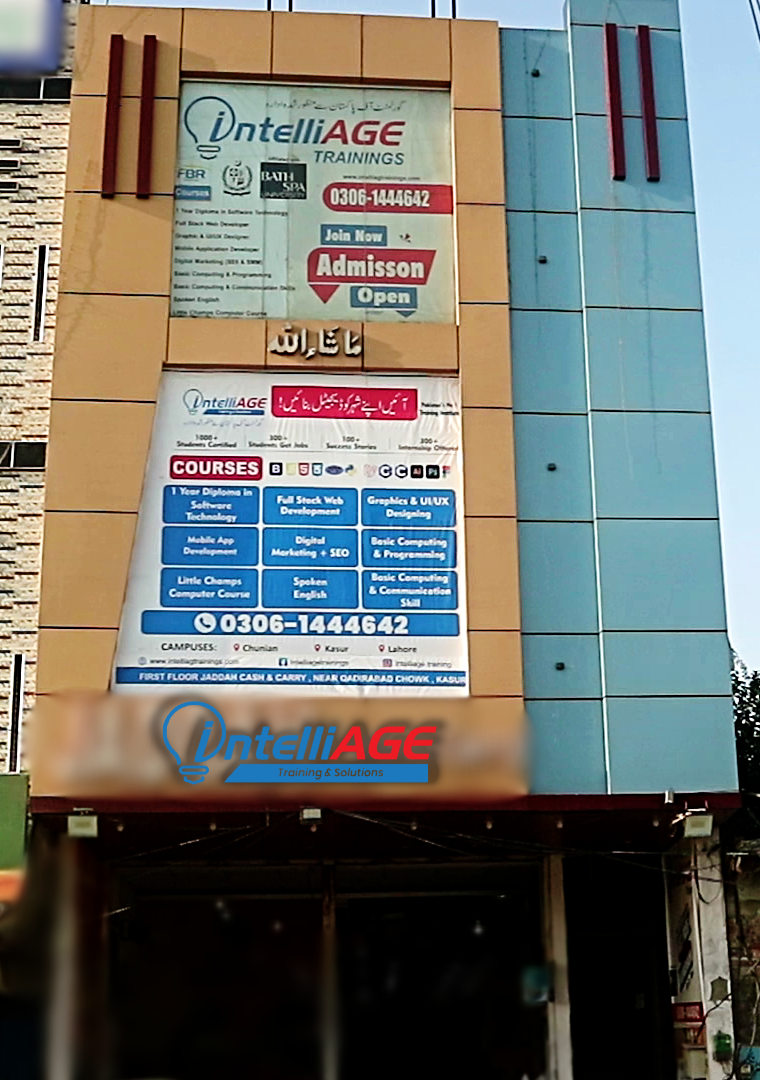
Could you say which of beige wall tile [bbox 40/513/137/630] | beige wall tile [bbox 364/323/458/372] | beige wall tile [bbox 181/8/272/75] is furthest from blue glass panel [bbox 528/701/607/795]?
beige wall tile [bbox 181/8/272/75]

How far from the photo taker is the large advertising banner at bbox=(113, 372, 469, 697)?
18312 mm

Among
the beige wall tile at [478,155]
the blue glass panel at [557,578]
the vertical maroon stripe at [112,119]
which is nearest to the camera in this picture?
the blue glass panel at [557,578]

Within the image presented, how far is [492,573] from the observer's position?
18.8 m

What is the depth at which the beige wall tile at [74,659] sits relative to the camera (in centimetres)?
1797

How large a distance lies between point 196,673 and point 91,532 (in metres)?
2.14

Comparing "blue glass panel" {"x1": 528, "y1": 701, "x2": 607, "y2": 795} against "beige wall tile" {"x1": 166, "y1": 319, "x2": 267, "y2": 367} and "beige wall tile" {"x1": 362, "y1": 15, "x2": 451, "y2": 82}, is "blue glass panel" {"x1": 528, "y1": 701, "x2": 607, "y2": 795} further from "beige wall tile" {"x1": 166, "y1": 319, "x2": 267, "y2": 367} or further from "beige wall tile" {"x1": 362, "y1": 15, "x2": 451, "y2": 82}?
"beige wall tile" {"x1": 362, "y1": 15, "x2": 451, "y2": 82}

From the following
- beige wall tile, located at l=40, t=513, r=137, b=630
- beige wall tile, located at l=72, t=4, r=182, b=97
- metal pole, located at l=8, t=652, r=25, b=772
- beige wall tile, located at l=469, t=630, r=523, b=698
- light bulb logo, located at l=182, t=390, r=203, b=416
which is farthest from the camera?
beige wall tile, located at l=72, t=4, r=182, b=97

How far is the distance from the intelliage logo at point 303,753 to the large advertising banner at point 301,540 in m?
0.53

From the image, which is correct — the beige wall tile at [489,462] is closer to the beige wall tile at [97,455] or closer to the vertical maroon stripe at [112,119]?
the beige wall tile at [97,455]

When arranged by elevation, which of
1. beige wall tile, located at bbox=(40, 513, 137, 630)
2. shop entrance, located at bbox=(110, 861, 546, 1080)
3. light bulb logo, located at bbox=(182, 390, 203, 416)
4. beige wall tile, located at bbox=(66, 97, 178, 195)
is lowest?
shop entrance, located at bbox=(110, 861, 546, 1080)

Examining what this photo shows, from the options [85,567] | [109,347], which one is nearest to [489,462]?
[109,347]

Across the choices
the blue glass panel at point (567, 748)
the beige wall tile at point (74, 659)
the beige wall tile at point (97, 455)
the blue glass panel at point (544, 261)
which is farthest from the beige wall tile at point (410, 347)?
the beige wall tile at point (74, 659)

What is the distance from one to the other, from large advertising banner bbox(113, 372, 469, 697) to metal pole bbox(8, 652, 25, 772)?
1.57 meters

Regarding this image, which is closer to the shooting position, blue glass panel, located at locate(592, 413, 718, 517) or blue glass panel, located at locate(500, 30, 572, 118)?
blue glass panel, located at locate(592, 413, 718, 517)
